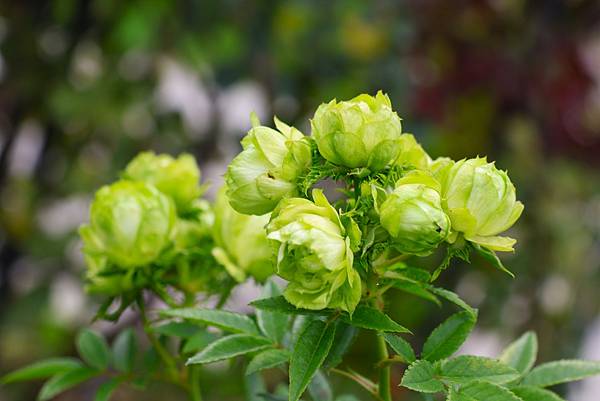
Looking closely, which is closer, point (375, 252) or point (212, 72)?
point (375, 252)

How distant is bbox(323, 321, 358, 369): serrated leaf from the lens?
2.17 ft

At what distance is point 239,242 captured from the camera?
82 cm

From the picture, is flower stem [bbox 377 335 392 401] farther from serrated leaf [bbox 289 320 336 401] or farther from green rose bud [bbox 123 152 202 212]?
green rose bud [bbox 123 152 202 212]

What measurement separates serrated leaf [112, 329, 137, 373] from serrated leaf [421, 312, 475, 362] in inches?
15.1

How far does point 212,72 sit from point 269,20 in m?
0.22

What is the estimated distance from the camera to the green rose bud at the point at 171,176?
860 mm

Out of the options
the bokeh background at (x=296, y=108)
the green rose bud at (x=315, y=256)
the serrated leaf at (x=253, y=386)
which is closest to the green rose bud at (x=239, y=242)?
the serrated leaf at (x=253, y=386)

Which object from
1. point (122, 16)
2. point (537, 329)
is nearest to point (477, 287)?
point (537, 329)

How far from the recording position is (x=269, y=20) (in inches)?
95.5

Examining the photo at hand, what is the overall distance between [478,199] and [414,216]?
0.07m

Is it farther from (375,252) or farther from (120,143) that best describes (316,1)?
(375,252)

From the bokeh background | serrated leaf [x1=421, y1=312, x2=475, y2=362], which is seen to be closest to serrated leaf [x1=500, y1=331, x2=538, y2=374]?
serrated leaf [x1=421, y1=312, x2=475, y2=362]

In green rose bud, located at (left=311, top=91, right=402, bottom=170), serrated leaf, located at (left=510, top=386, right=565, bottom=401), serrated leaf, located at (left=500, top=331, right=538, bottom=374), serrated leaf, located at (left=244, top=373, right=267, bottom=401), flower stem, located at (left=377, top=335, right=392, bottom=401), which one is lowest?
serrated leaf, located at (left=244, top=373, right=267, bottom=401)

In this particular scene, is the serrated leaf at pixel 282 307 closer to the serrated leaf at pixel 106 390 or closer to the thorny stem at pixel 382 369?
the thorny stem at pixel 382 369
